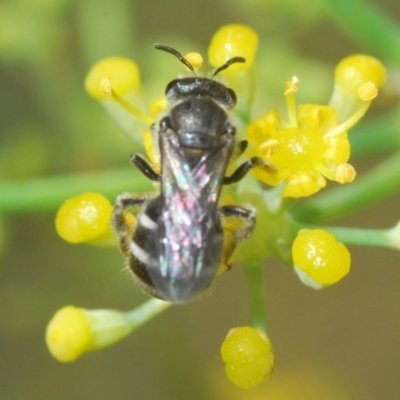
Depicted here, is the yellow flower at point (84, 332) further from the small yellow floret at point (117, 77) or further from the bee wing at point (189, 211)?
the small yellow floret at point (117, 77)

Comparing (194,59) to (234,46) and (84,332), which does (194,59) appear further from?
(84,332)

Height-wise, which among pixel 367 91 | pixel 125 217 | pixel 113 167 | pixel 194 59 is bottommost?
pixel 125 217

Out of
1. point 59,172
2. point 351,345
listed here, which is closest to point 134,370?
point 59,172

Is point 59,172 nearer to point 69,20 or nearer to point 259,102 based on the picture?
point 69,20

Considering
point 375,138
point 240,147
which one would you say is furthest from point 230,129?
point 375,138

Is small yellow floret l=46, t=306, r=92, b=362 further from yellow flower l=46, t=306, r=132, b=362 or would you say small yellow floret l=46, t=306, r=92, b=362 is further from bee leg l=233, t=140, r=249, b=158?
bee leg l=233, t=140, r=249, b=158

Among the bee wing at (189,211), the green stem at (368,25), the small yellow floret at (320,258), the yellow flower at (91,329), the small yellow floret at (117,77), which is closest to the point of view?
the bee wing at (189,211)

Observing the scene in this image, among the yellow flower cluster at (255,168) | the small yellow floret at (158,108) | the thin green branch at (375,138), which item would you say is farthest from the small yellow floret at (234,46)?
the thin green branch at (375,138)

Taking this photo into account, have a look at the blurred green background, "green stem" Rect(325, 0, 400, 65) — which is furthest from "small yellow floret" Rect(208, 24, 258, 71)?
the blurred green background
